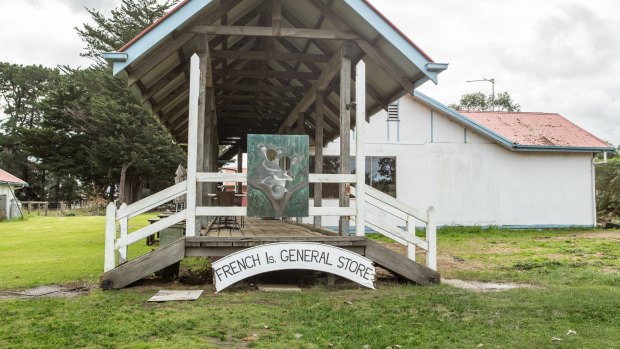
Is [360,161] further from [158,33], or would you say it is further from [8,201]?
[8,201]

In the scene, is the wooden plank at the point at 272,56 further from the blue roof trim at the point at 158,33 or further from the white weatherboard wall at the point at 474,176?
the white weatherboard wall at the point at 474,176

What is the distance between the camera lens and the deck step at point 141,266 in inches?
279

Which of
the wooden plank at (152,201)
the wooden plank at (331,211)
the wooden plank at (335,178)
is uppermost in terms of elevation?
the wooden plank at (335,178)

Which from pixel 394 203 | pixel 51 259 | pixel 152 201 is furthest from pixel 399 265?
pixel 51 259

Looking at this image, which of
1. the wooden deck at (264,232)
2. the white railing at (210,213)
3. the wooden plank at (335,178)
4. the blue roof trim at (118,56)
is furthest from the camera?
the wooden deck at (264,232)

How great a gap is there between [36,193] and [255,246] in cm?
5132

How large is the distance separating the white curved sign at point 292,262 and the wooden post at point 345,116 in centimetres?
85

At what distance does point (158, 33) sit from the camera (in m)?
7.12

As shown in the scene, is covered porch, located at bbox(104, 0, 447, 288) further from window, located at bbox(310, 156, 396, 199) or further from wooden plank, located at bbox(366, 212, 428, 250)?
window, located at bbox(310, 156, 396, 199)

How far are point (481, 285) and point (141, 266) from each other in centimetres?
507

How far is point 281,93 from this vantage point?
→ 1377 cm

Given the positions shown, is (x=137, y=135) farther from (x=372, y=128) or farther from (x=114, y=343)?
(x=114, y=343)

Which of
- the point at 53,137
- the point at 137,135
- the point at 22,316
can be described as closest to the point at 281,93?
the point at 22,316

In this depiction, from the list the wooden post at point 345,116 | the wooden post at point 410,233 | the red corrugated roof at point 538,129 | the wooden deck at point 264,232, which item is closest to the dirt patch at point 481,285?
the wooden post at point 410,233
